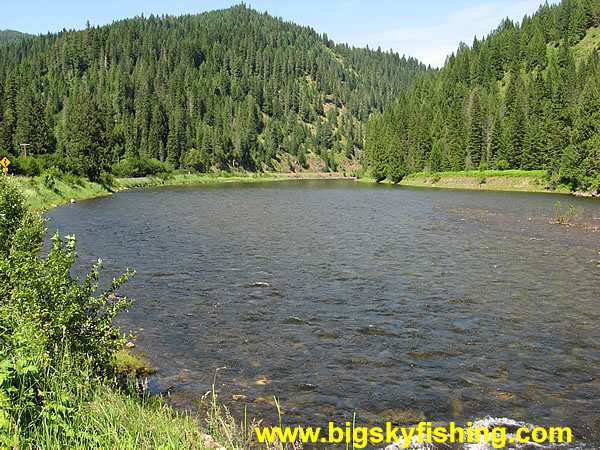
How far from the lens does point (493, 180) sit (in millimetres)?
107875

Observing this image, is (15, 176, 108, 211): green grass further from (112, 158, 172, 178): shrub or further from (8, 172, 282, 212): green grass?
(112, 158, 172, 178): shrub

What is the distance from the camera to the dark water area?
11031mm

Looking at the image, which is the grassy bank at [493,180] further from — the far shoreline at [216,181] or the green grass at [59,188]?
the green grass at [59,188]

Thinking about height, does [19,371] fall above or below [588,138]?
below

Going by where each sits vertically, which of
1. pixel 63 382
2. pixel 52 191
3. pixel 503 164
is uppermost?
pixel 503 164

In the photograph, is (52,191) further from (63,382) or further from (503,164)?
(503,164)

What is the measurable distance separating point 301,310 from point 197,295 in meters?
5.08

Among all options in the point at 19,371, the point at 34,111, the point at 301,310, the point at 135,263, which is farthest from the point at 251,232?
the point at 34,111

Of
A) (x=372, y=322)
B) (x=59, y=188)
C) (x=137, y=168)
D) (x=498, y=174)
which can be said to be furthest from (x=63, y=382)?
(x=137, y=168)

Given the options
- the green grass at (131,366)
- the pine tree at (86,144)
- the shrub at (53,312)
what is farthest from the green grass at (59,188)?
the shrub at (53,312)

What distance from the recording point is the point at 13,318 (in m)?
8.41

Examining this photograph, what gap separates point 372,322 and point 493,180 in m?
102

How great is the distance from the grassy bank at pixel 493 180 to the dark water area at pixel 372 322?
68130 mm

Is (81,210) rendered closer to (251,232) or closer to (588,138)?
(251,232)
